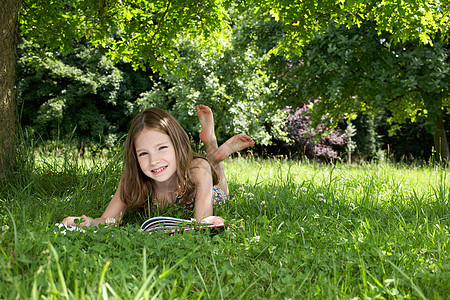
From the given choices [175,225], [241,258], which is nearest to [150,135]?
[175,225]

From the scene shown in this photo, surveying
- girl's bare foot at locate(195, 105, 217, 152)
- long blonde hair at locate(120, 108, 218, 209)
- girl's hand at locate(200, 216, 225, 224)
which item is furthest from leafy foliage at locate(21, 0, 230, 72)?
girl's hand at locate(200, 216, 225, 224)

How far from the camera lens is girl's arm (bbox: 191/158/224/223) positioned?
2.69m

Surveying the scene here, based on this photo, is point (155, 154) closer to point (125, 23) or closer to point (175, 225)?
point (175, 225)

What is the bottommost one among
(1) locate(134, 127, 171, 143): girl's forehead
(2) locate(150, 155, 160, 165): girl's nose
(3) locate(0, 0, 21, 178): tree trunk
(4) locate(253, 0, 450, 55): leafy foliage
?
(2) locate(150, 155, 160, 165): girl's nose

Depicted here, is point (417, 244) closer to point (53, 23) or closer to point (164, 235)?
point (164, 235)

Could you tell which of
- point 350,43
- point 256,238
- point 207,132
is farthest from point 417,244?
point 350,43

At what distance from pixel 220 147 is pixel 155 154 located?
88 cm

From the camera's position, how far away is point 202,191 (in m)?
2.79

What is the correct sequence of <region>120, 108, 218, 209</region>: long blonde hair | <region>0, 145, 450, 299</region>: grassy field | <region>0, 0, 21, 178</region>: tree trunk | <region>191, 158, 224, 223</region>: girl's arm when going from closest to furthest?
1. <region>0, 145, 450, 299</region>: grassy field
2. <region>191, 158, 224, 223</region>: girl's arm
3. <region>120, 108, 218, 209</region>: long blonde hair
4. <region>0, 0, 21, 178</region>: tree trunk

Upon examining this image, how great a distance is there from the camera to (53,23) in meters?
5.31

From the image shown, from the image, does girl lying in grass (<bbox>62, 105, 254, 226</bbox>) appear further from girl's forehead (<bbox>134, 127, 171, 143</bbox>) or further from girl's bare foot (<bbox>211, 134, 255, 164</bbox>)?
girl's bare foot (<bbox>211, 134, 255, 164</bbox>)

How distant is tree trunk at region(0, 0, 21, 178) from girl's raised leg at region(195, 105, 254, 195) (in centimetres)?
190

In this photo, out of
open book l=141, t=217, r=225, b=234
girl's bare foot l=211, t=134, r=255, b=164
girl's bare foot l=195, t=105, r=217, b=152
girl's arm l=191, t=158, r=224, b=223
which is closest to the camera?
open book l=141, t=217, r=225, b=234

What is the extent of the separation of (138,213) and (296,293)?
5.67ft
